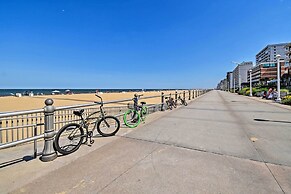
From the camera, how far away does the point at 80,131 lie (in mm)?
3932

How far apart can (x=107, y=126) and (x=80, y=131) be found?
110cm

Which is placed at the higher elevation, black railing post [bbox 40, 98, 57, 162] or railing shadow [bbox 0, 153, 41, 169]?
black railing post [bbox 40, 98, 57, 162]

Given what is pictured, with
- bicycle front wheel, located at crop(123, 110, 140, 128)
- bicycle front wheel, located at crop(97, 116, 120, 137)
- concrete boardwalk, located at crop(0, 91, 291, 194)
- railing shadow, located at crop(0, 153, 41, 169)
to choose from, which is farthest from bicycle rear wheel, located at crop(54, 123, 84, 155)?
bicycle front wheel, located at crop(123, 110, 140, 128)

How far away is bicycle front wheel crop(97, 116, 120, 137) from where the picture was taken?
15.8 ft

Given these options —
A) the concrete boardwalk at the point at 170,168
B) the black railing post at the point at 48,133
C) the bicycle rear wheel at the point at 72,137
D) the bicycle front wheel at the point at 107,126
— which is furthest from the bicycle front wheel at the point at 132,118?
the black railing post at the point at 48,133

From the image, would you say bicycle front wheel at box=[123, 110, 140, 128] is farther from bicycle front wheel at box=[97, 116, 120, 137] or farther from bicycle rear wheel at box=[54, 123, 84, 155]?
bicycle rear wheel at box=[54, 123, 84, 155]

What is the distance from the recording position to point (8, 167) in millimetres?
2984

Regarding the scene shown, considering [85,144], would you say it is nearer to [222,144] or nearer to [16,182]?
[16,182]

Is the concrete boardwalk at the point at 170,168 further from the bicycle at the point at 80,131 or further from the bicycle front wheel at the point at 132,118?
the bicycle front wheel at the point at 132,118

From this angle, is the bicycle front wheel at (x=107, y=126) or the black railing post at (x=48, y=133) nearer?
the black railing post at (x=48, y=133)

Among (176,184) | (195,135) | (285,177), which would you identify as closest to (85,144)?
(176,184)

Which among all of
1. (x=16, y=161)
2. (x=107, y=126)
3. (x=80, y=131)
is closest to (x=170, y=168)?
(x=80, y=131)

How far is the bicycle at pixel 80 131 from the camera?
357cm

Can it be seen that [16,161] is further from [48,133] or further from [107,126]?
[107,126]
